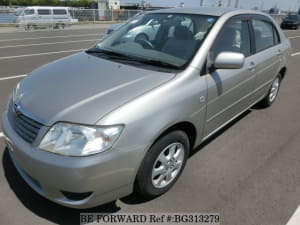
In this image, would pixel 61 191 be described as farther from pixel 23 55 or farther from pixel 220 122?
pixel 23 55

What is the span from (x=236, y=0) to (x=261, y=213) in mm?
40334

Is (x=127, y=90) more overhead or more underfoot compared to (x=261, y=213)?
more overhead

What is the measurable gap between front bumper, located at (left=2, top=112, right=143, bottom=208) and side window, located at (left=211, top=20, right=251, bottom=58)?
1475mm

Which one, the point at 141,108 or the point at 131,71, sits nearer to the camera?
the point at 141,108

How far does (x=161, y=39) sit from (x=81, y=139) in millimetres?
1614

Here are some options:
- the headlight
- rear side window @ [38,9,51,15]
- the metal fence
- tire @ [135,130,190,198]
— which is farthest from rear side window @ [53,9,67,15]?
the headlight

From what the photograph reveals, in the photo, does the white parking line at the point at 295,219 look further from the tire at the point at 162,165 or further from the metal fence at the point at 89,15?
the metal fence at the point at 89,15

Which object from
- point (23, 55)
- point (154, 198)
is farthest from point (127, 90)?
point (23, 55)

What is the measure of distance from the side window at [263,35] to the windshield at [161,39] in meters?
0.99

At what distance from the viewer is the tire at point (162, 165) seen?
6.70ft

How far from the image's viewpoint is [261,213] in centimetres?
222

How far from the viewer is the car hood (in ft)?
6.02

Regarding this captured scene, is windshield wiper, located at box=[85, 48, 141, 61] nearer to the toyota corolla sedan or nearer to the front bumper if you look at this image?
the toyota corolla sedan

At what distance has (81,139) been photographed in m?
1.74
